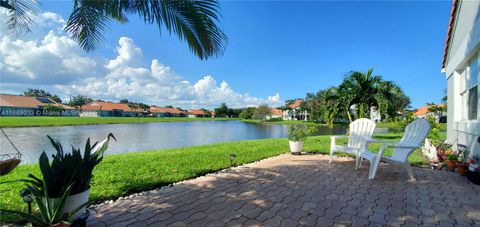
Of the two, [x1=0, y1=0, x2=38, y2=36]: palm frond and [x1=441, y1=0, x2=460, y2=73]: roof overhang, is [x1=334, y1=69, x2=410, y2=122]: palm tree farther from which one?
[x1=0, y1=0, x2=38, y2=36]: palm frond

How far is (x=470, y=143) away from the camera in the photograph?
4.77 meters

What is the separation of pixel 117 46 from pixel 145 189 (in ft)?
8.20

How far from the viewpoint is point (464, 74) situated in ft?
18.8

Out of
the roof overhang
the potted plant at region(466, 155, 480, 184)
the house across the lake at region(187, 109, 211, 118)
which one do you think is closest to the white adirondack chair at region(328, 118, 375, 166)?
the potted plant at region(466, 155, 480, 184)

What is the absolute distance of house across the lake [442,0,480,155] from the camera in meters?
4.54

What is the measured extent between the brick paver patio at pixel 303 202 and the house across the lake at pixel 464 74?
4.52ft

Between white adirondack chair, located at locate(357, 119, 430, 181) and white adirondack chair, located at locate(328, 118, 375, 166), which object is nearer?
white adirondack chair, located at locate(357, 119, 430, 181)

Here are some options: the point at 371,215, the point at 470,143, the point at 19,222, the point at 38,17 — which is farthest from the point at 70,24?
the point at 470,143

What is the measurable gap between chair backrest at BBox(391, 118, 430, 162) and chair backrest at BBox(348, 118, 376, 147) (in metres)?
0.70

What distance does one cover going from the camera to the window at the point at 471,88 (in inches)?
189

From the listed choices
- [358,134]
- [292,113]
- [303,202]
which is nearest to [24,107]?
[292,113]

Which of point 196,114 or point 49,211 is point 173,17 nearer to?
point 49,211

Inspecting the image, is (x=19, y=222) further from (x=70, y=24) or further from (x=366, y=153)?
(x=366, y=153)

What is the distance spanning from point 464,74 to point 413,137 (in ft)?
Result: 9.63
